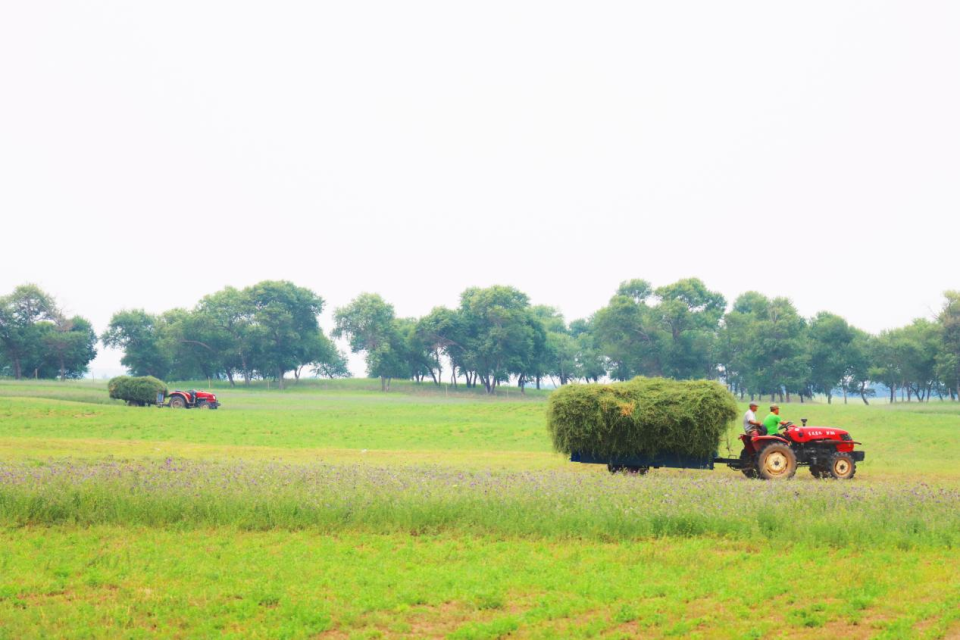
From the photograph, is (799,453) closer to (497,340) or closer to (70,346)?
(497,340)

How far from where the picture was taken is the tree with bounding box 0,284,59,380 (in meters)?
96.4

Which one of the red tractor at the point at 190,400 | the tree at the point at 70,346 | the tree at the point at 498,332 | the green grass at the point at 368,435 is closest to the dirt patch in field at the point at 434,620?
the green grass at the point at 368,435

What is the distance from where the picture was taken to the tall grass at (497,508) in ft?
39.5

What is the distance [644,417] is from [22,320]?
103680 millimetres

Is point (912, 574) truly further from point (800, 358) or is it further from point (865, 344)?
point (865, 344)

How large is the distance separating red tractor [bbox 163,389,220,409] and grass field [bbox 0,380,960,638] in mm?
35378

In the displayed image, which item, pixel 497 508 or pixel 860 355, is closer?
pixel 497 508

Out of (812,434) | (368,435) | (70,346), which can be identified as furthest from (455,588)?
(70,346)

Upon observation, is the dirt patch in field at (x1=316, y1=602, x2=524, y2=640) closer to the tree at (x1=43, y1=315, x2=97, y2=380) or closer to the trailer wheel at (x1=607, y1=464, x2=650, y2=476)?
the trailer wheel at (x1=607, y1=464, x2=650, y2=476)

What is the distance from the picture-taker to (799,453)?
20.8 m

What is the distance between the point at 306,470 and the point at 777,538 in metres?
10.3

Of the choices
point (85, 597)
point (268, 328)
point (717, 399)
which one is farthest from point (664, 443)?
point (268, 328)

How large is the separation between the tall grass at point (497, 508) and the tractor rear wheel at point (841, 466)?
551cm

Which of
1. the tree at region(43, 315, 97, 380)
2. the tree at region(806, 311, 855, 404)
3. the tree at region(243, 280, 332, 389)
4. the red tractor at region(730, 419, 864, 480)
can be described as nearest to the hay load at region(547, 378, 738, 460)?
the red tractor at region(730, 419, 864, 480)
